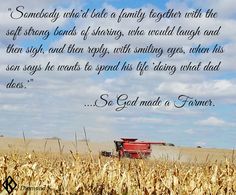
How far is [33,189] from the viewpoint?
5.84m

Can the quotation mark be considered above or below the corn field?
below

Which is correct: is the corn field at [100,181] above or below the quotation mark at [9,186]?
above

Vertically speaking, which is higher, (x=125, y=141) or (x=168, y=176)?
(x=125, y=141)

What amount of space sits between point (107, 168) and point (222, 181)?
1.67m

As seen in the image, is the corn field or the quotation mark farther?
the corn field

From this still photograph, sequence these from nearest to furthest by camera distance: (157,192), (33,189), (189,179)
A: (33,189), (157,192), (189,179)

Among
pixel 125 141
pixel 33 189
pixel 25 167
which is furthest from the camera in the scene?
pixel 125 141

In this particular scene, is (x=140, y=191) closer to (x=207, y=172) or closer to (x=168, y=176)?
(x=168, y=176)

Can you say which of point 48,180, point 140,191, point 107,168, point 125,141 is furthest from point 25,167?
point 125,141

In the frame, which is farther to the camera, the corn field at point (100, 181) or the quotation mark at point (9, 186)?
the corn field at point (100, 181)

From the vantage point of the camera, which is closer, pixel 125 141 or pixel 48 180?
pixel 48 180

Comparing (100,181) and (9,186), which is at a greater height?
(100,181)

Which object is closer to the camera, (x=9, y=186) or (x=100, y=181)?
(x=9, y=186)

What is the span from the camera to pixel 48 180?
6.60 meters
